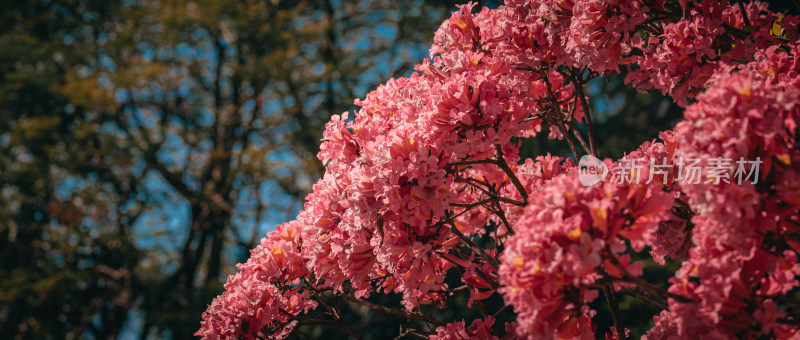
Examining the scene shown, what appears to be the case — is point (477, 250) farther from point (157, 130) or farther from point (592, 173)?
point (157, 130)

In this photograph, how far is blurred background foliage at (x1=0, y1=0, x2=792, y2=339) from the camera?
22.9 feet

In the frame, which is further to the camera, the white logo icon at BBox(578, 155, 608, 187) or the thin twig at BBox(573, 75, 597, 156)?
the thin twig at BBox(573, 75, 597, 156)

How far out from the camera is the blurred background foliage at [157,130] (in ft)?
22.9

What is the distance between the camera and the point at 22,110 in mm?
8180

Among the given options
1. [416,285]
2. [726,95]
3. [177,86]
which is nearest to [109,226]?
Result: [177,86]

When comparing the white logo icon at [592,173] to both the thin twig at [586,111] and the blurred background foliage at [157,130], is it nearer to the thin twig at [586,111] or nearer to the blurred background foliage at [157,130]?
the thin twig at [586,111]

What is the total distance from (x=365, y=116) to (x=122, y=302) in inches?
277

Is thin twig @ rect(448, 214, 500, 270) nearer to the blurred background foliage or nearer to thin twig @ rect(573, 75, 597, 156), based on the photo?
thin twig @ rect(573, 75, 597, 156)

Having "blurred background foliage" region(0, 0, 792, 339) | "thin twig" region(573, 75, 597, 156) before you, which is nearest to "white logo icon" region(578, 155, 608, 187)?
"thin twig" region(573, 75, 597, 156)

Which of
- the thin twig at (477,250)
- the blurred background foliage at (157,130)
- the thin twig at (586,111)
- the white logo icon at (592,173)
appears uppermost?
the blurred background foliage at (157,130)

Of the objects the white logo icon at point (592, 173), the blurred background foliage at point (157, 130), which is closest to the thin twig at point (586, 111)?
the white logo icon at point (592, 173)

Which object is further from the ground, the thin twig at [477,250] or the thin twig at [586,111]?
the thin twig at [586,111]

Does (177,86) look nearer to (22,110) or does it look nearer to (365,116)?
(22,110)

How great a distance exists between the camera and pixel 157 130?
8.35 metres
